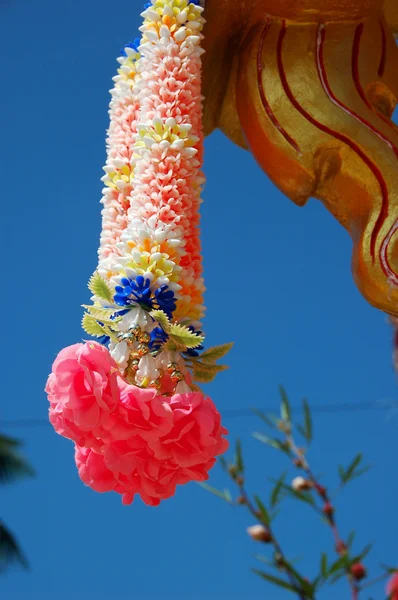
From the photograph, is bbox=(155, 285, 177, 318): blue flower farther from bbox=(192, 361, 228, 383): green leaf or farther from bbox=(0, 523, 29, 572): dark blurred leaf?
bbox=(0, 523, 29, 572): dark blurred leaf

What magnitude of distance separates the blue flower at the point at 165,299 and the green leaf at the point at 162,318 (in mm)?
18

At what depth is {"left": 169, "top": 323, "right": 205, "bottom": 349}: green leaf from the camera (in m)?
1.03

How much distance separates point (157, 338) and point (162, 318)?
0.03 meters

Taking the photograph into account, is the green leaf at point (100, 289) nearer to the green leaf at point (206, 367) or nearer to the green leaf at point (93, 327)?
the green leaf at point (93, 327)

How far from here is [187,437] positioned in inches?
39.9

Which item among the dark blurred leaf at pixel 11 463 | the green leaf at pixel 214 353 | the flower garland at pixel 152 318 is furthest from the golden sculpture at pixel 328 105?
the dark blurred leaf at pixel 11 463

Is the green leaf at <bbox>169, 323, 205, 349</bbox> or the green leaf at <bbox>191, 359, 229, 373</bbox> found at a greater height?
the green leaf at <bbox>169, 323, 205, 349</bbox>

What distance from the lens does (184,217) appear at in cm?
114

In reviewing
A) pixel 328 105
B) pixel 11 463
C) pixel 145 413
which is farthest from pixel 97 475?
pixel 11 463

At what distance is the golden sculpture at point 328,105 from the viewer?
125 cm

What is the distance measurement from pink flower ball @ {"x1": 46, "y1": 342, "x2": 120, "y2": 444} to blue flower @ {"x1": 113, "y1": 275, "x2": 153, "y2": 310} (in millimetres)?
70

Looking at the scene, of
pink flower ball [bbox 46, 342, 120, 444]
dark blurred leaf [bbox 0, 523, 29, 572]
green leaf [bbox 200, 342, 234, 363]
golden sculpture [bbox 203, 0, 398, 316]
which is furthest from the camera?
dark blurred leaf [bbox 0, 523, 29, 572]

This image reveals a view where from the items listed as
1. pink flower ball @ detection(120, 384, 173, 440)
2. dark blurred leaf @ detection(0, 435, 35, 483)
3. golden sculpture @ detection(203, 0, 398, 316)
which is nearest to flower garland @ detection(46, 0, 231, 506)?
pink flower ball @ detection(120, 384, 173, 440)

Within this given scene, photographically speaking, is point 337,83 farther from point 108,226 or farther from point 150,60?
point 108,226
